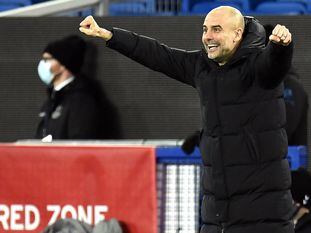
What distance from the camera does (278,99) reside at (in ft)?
16.3

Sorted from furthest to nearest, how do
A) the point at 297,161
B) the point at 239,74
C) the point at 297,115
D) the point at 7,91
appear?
the point at 7,91, the point at 297,115, the point at 297,161, the point at 239,74

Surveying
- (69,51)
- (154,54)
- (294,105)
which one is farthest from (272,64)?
(69,51)

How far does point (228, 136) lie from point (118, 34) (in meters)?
0.82

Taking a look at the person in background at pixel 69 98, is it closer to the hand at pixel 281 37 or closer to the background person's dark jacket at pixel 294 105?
the background person's dark jacket at pixel 294 105

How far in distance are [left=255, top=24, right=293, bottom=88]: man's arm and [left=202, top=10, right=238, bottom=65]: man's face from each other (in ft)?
0.54

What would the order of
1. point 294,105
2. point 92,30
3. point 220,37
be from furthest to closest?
point 294,105 → point 92,30 → point 220,37

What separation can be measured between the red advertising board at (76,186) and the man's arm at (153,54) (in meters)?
1.20

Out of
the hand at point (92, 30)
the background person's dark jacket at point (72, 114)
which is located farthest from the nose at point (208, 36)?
the background person's dark jacket at point (72, 114)

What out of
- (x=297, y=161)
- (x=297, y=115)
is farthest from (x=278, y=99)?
(x=297, y=115)

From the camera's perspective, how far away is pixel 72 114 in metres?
7.67

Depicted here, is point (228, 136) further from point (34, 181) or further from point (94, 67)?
point (94, 67)

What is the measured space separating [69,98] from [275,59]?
3294 millimetres

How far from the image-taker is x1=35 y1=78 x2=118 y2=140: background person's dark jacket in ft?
25.1

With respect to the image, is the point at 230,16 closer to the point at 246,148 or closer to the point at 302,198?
the point at 246,148
